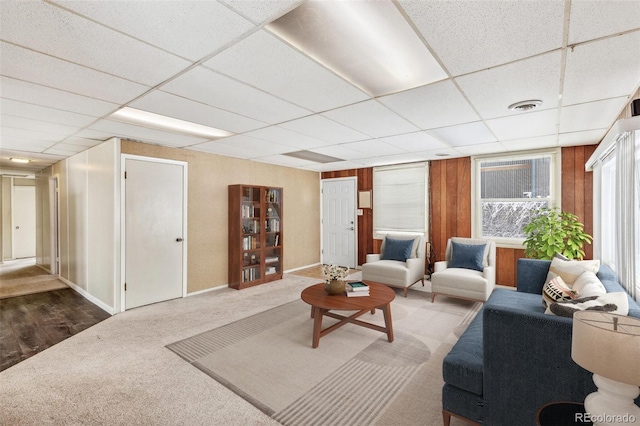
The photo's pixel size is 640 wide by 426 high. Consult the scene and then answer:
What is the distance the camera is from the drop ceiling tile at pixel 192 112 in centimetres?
275

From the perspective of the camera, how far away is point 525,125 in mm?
3623

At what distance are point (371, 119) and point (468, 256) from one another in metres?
2.80

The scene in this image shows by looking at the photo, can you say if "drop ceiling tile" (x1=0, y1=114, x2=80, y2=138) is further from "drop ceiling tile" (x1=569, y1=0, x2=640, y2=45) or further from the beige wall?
"drop ceiling tile" (x1=569, y1=0, x2=640, y2=45)

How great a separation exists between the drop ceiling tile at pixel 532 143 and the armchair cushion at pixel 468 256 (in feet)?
5.33

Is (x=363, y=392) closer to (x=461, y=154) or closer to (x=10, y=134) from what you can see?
(x=461, y=154)

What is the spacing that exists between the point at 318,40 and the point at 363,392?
2528 millimetres

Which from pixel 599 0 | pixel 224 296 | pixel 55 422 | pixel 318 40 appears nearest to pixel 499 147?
pixel 599 0

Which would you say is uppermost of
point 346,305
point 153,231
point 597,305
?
point 153,231

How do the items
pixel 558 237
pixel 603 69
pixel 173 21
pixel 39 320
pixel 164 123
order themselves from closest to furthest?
pixel 173 21 < pixel 603 69 < pixel 164 123 < pixel 39 320 < pixel 558 237

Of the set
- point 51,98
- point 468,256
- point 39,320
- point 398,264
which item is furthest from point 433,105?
point 39,320

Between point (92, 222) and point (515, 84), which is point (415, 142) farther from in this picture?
point (92, 222)

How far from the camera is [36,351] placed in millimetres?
3059

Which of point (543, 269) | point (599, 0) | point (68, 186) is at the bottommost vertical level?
point (543, 269)

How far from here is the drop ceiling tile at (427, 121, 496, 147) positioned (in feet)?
12.2
